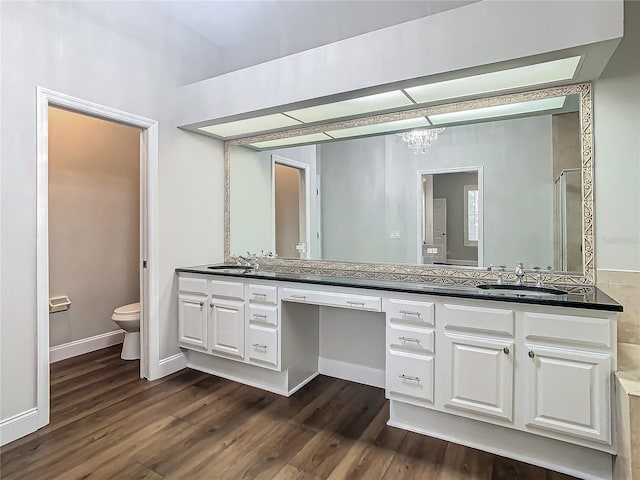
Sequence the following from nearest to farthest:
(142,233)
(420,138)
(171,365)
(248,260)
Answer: (420,138) < (142,233) < (171,365) < (248,260)

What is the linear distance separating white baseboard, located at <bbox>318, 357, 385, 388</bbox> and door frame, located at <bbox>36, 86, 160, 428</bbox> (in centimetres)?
138

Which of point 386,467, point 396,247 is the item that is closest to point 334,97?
point 396,247

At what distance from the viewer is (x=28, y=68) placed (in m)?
2.16

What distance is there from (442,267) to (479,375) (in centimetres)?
81

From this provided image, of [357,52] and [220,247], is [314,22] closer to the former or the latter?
[357,52]

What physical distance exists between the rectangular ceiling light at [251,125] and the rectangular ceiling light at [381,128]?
371 millimetres

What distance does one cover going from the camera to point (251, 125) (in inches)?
120

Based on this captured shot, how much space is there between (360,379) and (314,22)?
311cm

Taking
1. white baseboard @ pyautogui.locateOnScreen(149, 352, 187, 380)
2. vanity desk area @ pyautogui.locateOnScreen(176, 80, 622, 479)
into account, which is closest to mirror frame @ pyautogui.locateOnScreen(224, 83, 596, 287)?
vanity desk area @ pyautogui.locateOnScreen(176, 80, 622, 479)

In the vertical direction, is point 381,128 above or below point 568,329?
above

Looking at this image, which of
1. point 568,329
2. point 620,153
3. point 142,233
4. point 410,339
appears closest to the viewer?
point 568,329

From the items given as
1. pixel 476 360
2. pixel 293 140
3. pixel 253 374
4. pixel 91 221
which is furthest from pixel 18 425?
pixel 293 140

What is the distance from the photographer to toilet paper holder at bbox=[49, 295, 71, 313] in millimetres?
3230

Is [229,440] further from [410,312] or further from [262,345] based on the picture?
[410,312]
